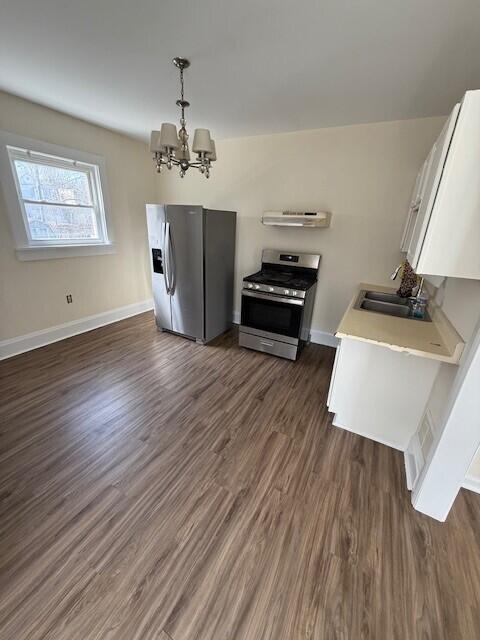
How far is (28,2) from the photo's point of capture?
1.34 metres

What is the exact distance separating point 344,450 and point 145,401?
1679mm

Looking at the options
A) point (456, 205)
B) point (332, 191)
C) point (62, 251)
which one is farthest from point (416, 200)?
point (62, 251)

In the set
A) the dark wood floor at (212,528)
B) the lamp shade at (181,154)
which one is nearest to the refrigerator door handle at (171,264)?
the lamp shade at (181,154)

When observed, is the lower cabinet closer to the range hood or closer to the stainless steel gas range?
the stainless steel gas range

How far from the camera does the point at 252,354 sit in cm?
320

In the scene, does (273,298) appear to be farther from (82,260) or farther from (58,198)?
(58,198)

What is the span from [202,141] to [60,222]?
2343 millimetres

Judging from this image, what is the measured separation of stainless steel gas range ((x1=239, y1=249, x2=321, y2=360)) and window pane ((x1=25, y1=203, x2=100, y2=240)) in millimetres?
2286

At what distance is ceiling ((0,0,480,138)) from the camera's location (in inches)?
53.0

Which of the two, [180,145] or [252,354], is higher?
[180,145]

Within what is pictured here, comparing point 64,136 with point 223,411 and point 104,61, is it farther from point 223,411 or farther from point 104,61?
point 223,411

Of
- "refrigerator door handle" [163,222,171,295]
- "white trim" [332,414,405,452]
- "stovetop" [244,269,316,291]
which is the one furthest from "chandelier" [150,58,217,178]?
"white trim" [332,414,405,452]

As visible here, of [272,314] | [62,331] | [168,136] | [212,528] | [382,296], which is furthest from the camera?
[62,331]

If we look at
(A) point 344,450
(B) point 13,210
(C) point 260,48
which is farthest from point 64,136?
(A) point 344,450
